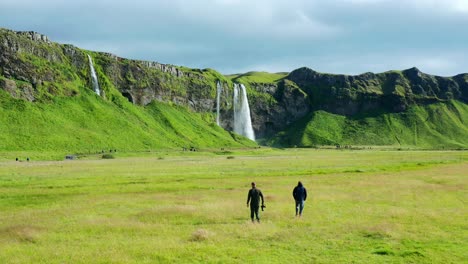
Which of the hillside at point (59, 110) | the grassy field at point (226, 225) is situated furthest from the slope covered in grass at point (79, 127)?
the grassy field at point (226, 225)

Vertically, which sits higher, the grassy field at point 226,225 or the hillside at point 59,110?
the hillside at point 59,110

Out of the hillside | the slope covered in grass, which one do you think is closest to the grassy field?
the slope covered in grass

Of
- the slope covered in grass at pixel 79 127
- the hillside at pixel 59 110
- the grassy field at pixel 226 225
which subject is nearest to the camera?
the grassy field at pixel 226 225

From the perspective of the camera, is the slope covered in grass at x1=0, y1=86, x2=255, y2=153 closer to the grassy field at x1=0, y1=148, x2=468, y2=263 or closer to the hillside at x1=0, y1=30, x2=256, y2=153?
the hillside at x1=0, y1=30, x2=256, y2=153

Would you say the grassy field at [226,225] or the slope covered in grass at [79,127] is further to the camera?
the slope covered in grass at [79,127]

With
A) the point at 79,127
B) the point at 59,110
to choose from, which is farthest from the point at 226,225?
the point at 59,110

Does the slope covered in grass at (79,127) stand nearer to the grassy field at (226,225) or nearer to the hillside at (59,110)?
the hillside at (59,110)

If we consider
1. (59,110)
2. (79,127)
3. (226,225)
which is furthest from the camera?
(59,110)

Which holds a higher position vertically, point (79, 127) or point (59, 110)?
point (59, 110)

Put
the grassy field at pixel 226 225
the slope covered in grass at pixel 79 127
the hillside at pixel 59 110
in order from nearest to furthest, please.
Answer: the grassy field at pixel 226 225, the slope covered in grass at pixel 79 127, the hillside at pixel 59 110

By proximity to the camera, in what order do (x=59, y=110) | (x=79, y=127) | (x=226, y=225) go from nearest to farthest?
(x=226, y=225), (x=79, y=127), (x=59, y=110)

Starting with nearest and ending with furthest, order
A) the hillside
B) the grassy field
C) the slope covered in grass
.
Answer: the grassy field < the slope covered in grass < the hillside

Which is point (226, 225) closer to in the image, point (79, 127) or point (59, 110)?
point (79, 127)

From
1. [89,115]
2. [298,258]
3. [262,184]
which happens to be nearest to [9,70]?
[89,115]
